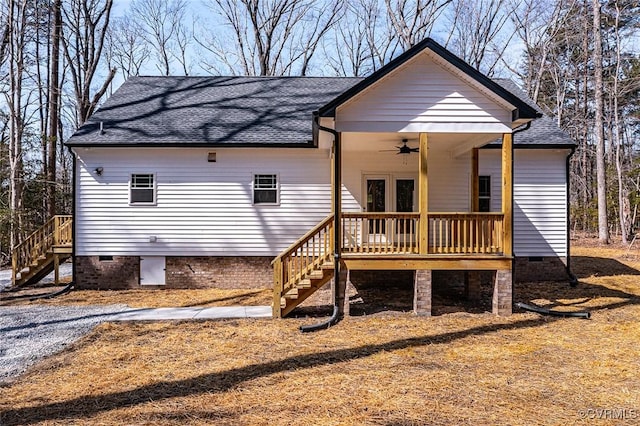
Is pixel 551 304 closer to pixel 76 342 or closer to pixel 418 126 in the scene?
pixel 418 126

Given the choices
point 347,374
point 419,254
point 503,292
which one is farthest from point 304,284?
point 503,292

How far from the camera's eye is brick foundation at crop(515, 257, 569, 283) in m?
12.7

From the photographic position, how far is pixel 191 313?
31.3 ft

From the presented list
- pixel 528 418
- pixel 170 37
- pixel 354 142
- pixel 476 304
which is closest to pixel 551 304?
pixel 476 304

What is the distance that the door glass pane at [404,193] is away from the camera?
1244 centimetres

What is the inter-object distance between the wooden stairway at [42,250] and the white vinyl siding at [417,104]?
8.56 m

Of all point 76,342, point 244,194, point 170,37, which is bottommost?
point 76,342

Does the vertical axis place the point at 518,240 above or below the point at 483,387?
above

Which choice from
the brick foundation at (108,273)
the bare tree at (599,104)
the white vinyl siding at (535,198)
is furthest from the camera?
the bare tree at (599,104)

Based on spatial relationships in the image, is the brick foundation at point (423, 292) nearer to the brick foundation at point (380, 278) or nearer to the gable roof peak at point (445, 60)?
the brick foundation at point (380, 278)

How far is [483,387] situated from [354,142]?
664cm

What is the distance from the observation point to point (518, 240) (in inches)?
499

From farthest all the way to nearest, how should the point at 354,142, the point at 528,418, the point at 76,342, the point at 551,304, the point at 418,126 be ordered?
the point at 354,142
the point at 551,304
the point at 418,126
the point at 76,342
the point at 528,418

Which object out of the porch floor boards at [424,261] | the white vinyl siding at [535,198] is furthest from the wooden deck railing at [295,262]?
the white vinyl siding at [535,198]
